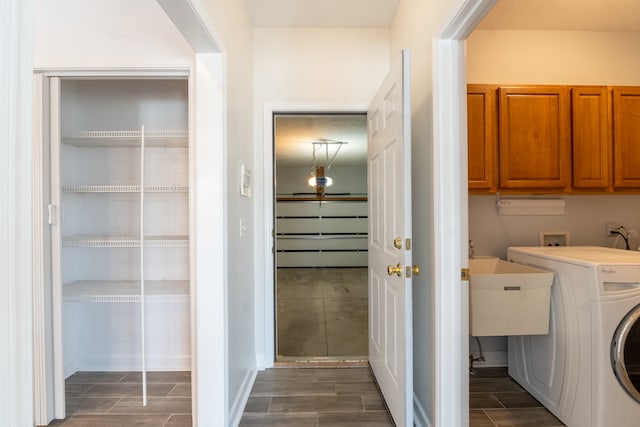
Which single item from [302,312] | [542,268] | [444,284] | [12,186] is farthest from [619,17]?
[302,312]

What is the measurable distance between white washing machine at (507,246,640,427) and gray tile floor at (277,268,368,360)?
1362mm

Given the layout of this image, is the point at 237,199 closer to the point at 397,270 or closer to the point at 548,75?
the point at 397,270

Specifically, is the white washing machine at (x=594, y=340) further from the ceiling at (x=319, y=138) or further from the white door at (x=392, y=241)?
the ceiling at (x=319, y=138)

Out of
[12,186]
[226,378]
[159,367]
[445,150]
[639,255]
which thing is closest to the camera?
[12,186]

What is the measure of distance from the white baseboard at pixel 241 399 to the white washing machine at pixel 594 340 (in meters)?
1.83

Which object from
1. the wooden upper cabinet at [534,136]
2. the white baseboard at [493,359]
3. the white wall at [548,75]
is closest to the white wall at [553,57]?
the white wall at [548,75]

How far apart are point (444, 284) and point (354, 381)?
4.07ft

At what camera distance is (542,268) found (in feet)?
6.58

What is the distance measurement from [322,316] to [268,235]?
73.6 inches

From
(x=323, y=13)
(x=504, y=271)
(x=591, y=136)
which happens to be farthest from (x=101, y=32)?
(x=591, y=136)

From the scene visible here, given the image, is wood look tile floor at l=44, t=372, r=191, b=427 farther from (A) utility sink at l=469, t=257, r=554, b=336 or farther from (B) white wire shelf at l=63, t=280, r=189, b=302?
(A) utility sink at l=469, t=257, r=554, b=336

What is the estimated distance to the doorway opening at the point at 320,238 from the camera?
3.05 metres

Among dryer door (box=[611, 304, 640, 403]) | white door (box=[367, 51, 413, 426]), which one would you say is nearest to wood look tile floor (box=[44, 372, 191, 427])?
white door (box=[367, 51, 413, 426])

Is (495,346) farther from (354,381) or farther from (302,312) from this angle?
(302,312)
